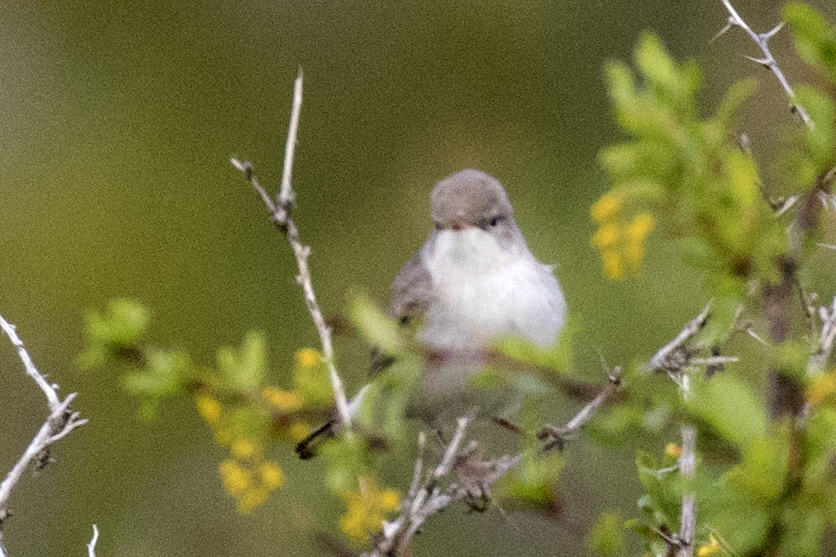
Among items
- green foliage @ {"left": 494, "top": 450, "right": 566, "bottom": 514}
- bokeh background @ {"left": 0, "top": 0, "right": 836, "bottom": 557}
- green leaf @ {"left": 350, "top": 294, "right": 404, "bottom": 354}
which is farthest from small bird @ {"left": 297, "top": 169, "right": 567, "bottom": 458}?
green leaf @ {"left": 350, "top": 294, "right": 404, "bottom": 354}

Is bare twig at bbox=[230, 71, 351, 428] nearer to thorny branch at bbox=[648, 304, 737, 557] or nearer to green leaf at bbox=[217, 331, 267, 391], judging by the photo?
green leaf at bbox=[217, 331, 267, 391]

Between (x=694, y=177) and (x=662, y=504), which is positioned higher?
(x=694, y=177)

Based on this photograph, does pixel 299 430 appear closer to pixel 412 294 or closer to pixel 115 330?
pixel 115 330

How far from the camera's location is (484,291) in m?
2.35

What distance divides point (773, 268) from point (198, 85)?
4078 mm

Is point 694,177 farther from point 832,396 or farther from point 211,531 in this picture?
point 211,531

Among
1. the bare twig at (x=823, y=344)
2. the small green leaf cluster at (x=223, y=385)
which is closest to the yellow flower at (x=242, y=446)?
the small green leaf cluster at (x=223, y=385)

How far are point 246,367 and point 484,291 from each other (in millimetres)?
1140

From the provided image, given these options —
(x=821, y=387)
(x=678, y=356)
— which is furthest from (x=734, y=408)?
(x=678, y=356)

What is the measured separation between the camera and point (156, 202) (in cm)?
443

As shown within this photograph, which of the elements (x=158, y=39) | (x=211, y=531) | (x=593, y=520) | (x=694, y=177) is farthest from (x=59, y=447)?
(x=694, y=177)

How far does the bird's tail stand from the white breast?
1.41 feet

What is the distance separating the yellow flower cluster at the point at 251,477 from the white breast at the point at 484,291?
800mm

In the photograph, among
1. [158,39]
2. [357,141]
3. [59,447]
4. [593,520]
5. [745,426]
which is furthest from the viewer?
[158,39]
